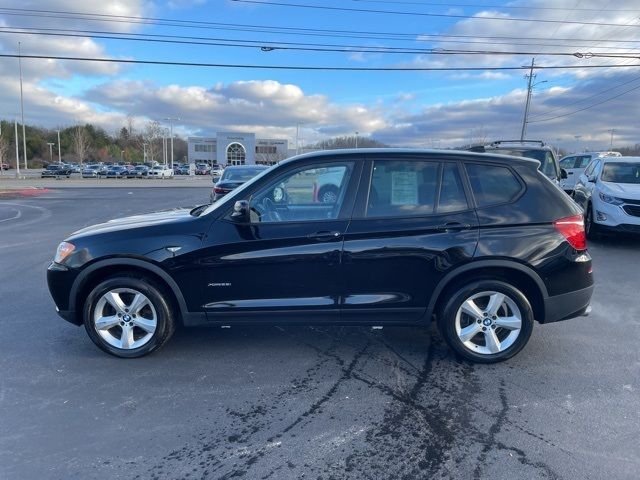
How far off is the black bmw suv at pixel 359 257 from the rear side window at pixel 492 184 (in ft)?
0.03

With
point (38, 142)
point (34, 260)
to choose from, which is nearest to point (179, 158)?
point (38, 142)

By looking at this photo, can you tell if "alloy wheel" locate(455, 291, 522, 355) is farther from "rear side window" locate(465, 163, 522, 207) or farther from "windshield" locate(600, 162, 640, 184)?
"windshield" locate(600, 162, 640, 184)

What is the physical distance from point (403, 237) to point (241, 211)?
138cm

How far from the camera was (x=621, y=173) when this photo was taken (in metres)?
10.0

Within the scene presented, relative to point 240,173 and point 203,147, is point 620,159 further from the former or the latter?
point 203,147

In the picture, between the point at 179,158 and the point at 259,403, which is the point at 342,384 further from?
the point at 179,158

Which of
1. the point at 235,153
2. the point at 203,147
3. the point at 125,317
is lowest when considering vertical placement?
the point at 125,317

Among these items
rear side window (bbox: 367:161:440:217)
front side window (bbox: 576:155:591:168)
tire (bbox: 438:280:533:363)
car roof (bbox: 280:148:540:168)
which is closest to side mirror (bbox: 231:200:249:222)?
car roof (bbox: 280:148:540:168)

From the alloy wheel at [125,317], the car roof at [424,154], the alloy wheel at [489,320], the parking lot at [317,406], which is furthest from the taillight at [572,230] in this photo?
the alloy wheel at [125,317]

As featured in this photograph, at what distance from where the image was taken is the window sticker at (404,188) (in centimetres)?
411

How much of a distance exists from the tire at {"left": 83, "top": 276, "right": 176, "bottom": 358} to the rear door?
5.30ft

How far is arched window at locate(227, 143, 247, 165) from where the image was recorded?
10482 centimetres

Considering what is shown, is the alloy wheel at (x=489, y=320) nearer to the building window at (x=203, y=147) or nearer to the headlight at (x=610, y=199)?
the headlight at (x=610, y=199)

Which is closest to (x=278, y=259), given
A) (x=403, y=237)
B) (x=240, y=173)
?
(x=403, y=237)
